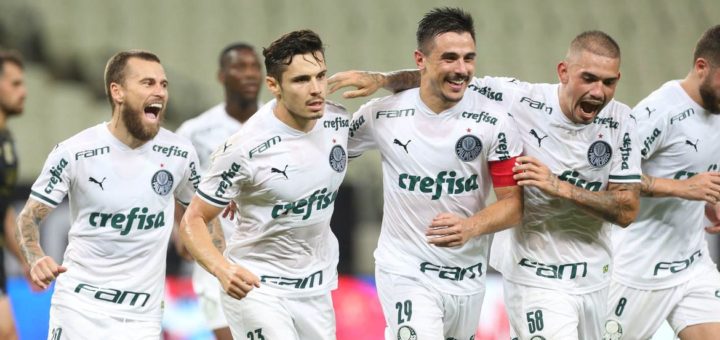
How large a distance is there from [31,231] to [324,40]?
8045 millimetres

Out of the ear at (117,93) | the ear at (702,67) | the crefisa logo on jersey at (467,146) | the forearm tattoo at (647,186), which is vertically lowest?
the forearm tattoo at (647,186)

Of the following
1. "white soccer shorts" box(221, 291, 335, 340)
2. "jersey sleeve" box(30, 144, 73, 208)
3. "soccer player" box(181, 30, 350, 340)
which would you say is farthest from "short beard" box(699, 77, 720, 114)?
"jersey sleeve" box(30, 144, 73, 208)

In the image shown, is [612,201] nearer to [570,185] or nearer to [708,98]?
[570,185]

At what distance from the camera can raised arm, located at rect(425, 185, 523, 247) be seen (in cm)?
619

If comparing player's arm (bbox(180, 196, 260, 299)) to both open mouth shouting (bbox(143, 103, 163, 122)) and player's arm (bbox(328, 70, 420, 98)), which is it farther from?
player's arm (bbox(328, 70, 420, 98))

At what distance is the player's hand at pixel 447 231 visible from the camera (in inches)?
243

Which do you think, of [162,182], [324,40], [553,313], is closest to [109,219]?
[162,182]

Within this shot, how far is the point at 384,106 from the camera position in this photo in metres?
6.81

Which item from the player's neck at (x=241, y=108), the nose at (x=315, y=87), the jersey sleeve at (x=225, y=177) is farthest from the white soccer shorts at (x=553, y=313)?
the player's neck at (x=241, y=108)

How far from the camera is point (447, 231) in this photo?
6172mm

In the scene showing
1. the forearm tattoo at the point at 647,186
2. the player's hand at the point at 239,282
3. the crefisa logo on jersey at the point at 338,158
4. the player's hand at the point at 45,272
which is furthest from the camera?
the forearm tattoo at the point at 647,186

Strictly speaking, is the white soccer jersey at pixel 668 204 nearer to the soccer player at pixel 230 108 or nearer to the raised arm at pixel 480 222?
the raised arm at pixel 480 222

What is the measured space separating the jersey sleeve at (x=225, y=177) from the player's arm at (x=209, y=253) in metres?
0.05

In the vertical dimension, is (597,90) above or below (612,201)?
above
